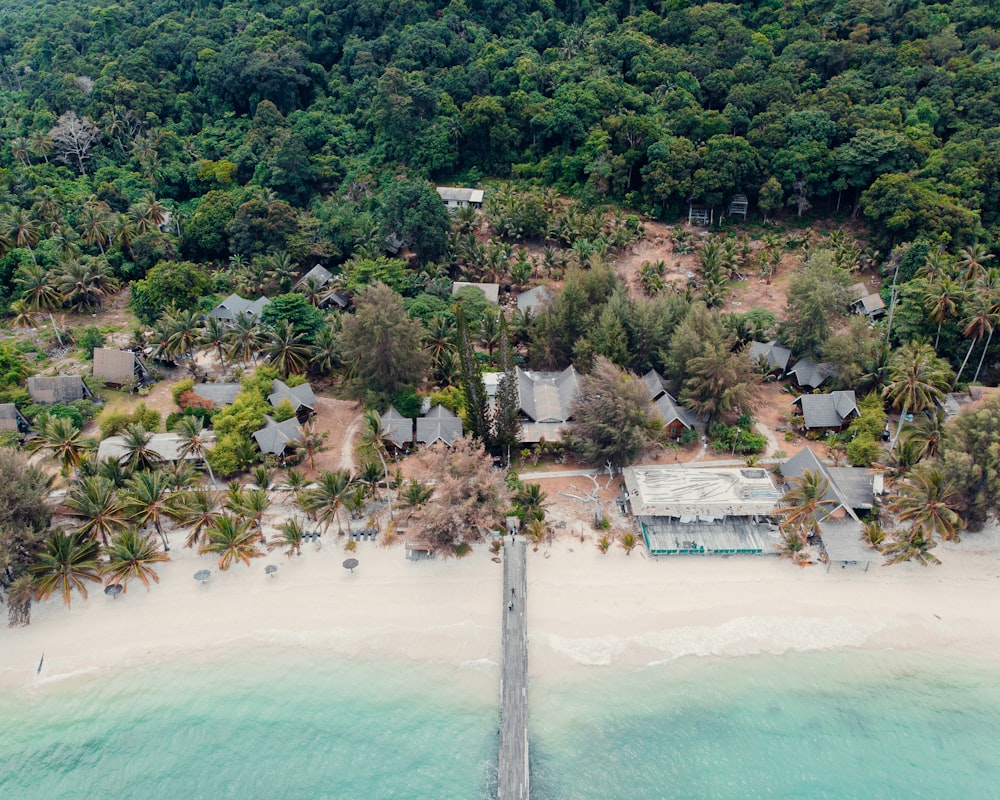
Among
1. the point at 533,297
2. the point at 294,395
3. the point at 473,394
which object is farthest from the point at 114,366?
the point at 533,297

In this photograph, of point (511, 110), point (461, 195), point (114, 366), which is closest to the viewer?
point (114, 366)

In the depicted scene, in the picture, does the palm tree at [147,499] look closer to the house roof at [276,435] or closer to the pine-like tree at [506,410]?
the house roof at [276,435]

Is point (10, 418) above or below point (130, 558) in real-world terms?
above

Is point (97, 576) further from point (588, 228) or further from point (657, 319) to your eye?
point (588, 228)

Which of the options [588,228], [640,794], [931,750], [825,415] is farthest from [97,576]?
[588,228]

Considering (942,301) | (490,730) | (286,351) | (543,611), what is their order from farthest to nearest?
(286,351), (942,301), (543,611), (490,730)

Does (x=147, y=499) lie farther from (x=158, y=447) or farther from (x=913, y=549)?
(x=913, y=549)

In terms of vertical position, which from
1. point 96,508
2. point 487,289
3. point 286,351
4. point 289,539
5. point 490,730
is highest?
point 487,289
